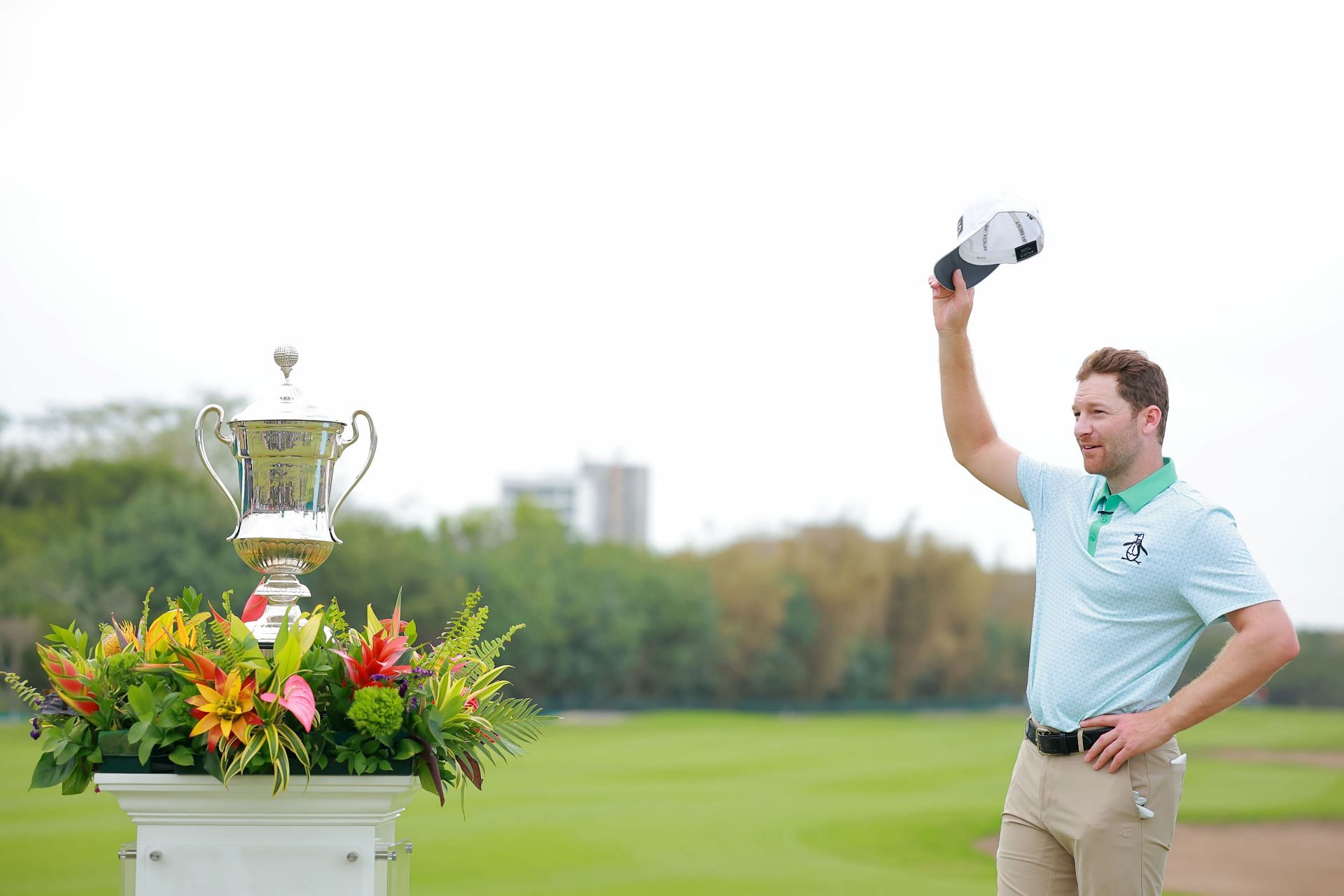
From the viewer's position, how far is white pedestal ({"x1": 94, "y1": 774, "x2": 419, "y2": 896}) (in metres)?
2.08

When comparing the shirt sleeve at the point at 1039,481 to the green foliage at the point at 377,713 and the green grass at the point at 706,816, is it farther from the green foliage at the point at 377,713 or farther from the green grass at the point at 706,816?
the green grass at the point at 706,816

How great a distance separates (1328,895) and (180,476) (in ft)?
81.2

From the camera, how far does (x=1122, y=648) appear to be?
2.45 m

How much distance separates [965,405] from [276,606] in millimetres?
1394

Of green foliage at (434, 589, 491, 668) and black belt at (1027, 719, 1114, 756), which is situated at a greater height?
green foliage at (434, 589, 491, 668)

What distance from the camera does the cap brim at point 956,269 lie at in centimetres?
264

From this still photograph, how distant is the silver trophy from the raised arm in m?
1.19

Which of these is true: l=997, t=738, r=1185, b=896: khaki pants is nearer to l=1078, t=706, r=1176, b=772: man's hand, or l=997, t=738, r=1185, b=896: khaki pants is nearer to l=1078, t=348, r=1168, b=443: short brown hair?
l=1078, t=706, r=1176, b=772: man's hand

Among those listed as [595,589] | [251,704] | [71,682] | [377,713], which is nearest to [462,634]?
[377,713]

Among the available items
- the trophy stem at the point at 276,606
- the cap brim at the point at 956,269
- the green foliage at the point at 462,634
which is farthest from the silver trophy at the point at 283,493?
the cap brim at the point at 956,269

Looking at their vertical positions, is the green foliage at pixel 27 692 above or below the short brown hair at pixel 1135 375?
below

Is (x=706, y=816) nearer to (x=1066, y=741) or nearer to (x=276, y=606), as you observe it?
(x=1066, y=741)

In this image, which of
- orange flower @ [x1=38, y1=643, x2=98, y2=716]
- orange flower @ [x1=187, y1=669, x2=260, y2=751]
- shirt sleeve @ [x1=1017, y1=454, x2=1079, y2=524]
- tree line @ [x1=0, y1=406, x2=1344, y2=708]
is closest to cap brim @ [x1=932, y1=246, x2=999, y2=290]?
shirt sleeve @ [x1=1017, y1=454, x2=1079, y2=524]

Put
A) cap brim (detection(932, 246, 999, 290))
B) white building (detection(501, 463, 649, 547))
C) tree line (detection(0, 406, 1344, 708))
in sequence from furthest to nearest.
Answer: white building (detection(501, 463, 649, 547)) → tree line (detection(0, 406, 1344, 708)) → cap brim (detection(932, 246, 999, 290))
